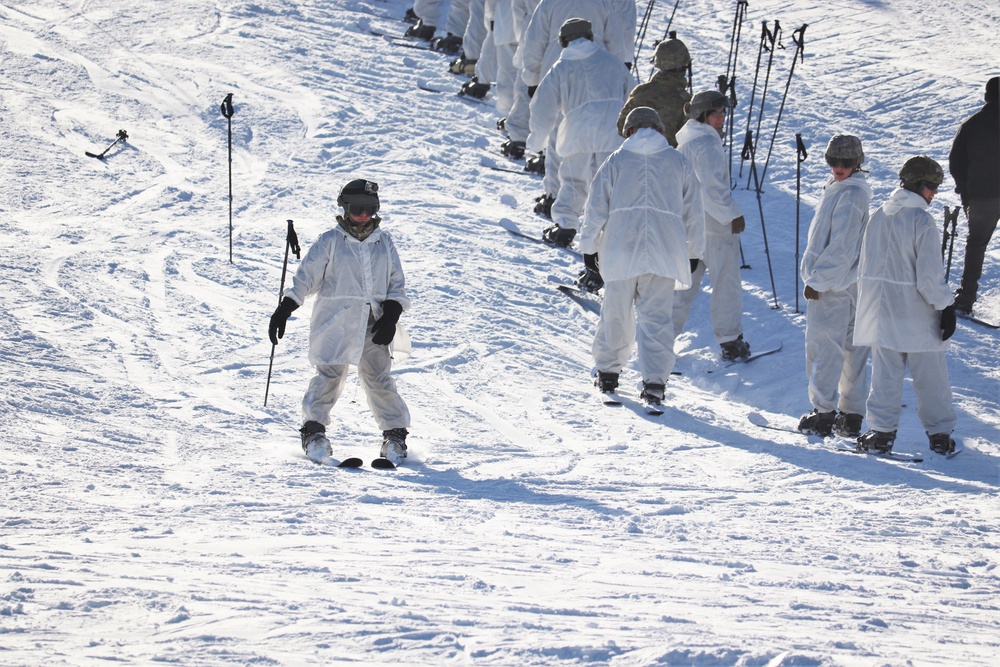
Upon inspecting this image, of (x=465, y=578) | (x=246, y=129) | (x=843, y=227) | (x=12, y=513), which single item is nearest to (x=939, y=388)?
(x=843, y=227)

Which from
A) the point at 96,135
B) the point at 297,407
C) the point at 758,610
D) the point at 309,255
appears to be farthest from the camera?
the point at 96,135

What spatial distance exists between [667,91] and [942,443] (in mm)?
3459

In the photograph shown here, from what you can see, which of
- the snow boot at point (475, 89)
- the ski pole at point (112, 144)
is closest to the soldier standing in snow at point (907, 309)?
the ski pole at point (112, 144)

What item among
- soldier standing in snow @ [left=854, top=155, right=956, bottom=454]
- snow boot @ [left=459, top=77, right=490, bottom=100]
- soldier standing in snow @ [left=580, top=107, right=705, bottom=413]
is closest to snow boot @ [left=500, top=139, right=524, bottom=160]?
snow boot @ [left=459, top=77, right=490, bottom=100]

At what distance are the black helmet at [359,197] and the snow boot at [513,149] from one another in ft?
22.3

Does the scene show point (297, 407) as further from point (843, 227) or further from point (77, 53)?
point (77, 53)

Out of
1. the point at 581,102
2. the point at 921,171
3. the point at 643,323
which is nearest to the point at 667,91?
the point at 581,102

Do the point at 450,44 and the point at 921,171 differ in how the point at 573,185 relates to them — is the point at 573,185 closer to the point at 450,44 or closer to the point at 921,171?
the point at 921,171

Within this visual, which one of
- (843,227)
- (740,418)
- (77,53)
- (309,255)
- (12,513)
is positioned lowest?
(12,513)

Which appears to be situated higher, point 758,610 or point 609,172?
point 609,172

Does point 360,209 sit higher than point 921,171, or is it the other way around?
point 921,171

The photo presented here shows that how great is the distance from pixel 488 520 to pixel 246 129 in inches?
363

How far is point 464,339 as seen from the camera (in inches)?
360

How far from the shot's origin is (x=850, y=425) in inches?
292
